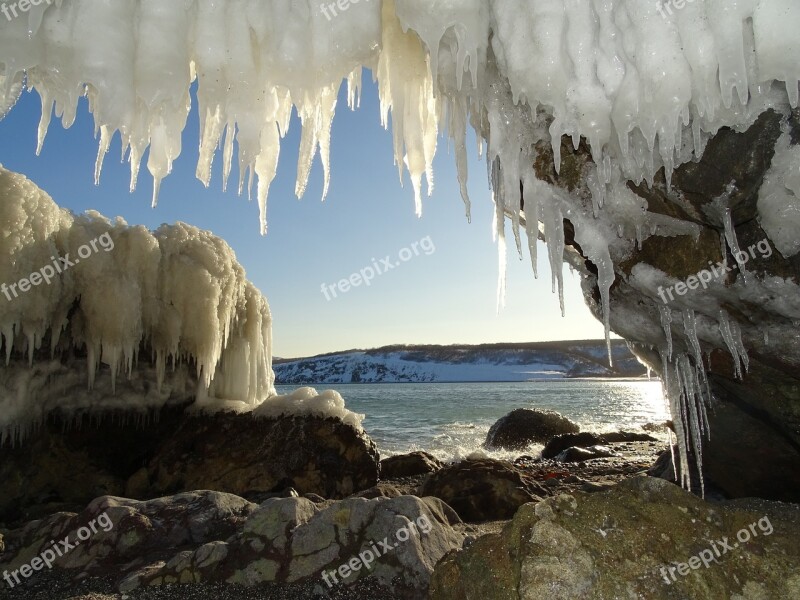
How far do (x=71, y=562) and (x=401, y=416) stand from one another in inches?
1354

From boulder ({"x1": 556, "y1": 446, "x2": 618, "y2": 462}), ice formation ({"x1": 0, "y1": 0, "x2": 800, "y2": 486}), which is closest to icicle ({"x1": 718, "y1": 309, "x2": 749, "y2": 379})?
ice formation ({"x1": 0, "y1": 0, "x2": 800, "y2": 486})

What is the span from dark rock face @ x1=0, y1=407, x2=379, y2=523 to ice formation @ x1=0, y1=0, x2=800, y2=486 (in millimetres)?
6968

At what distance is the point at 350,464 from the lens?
9797mm

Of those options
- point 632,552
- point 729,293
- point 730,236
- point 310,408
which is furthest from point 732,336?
point 310,408

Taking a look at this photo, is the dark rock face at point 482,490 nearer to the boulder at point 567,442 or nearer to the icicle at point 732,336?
the icicle at point 732,336

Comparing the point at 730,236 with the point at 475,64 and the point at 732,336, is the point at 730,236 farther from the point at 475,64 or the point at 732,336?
the point at 475,64

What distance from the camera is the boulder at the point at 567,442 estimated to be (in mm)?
17641

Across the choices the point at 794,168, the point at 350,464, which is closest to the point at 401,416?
the point at 350,464

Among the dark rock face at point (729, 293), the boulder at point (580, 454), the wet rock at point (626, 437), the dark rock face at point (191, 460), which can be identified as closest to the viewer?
the dark rock face at point (729, 293)

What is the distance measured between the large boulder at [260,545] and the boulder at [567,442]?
13.2 meters

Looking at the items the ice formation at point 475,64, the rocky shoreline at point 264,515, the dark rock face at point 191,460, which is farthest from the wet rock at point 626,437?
the ice formation at point 475,64

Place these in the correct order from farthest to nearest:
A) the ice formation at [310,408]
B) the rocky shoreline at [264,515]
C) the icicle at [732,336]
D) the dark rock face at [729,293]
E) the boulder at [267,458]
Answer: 1. the ice formation at [310,408]
2. the boulder at [267,458]
3. the icicle at [732,336]
4. the rocky shoreline at [264,515]
5. the dark rock face at [729,293]

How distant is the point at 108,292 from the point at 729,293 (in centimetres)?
888

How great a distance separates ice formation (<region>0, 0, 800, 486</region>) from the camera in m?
3.14
